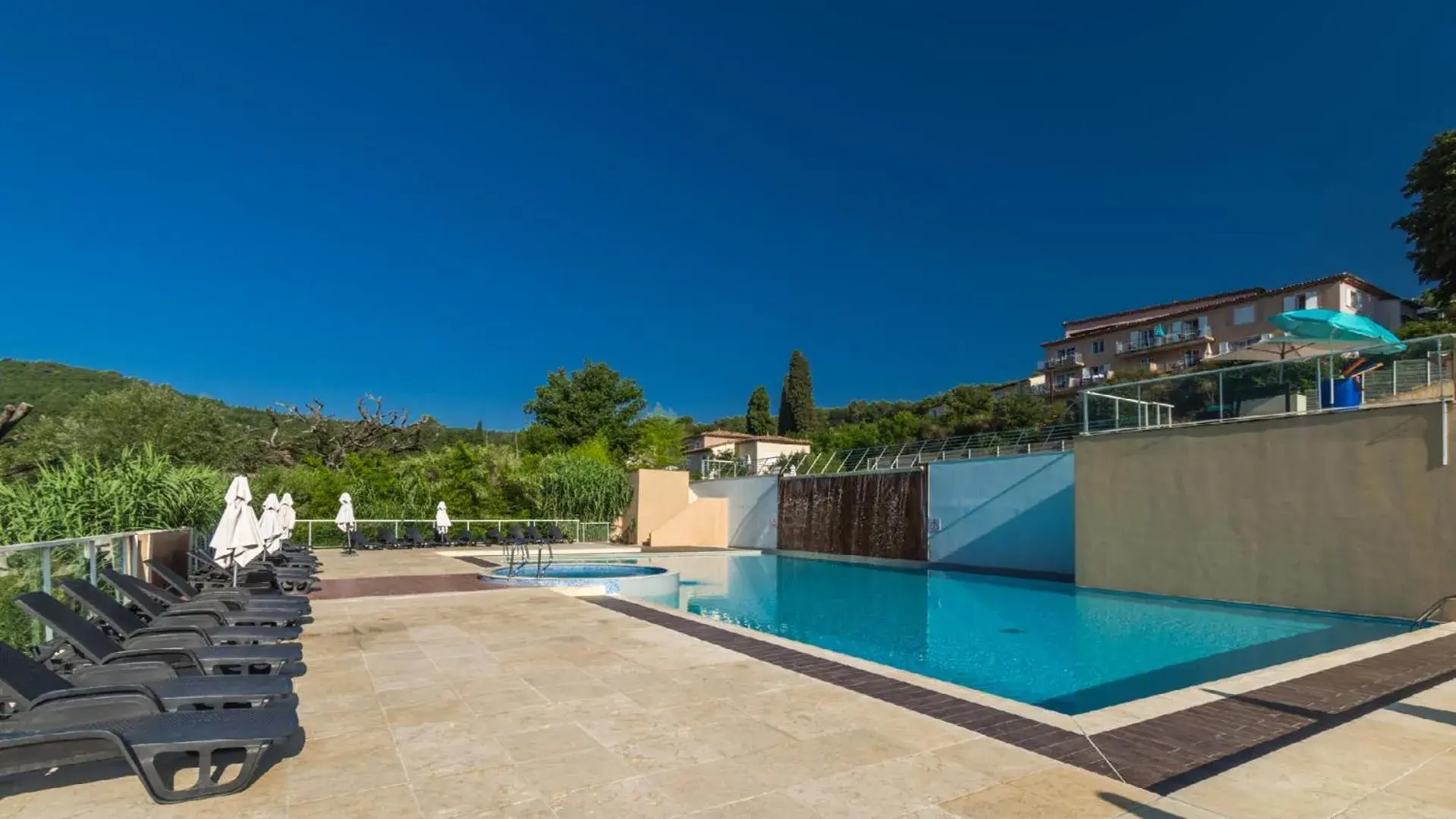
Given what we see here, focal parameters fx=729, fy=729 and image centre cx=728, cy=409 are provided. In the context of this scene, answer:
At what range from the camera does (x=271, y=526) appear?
10.7m

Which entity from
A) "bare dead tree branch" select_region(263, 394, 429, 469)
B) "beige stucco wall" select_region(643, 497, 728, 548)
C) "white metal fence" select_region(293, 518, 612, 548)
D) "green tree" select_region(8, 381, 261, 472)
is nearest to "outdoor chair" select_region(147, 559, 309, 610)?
"white metal fence" select_region(293, 518, 612, 548)

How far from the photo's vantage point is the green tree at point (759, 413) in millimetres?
51938

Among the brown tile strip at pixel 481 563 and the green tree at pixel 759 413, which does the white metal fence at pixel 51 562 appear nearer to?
the brown tile strip at pixel 481 563

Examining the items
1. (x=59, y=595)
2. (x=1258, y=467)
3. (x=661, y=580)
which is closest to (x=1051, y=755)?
(x=59, y=595)

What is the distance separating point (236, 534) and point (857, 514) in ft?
52.1

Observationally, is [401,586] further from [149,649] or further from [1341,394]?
[1341,394]

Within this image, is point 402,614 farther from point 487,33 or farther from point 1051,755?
point 487,33

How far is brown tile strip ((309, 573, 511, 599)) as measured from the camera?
9.72 metres

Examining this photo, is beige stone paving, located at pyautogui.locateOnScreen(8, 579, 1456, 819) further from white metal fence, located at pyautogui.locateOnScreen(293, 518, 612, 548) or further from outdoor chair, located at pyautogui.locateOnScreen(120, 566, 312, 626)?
white metal fence, located at pyautogui.locateOnScreen(293, 518, 612, 548)

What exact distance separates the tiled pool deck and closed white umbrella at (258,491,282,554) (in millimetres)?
5213

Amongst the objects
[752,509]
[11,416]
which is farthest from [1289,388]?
[11,416]

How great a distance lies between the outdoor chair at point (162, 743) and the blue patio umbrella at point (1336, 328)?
12333mm

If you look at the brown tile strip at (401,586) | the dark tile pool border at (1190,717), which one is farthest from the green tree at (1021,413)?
the dark tile pool border at (1190,717)

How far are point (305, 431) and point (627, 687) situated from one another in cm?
3077
